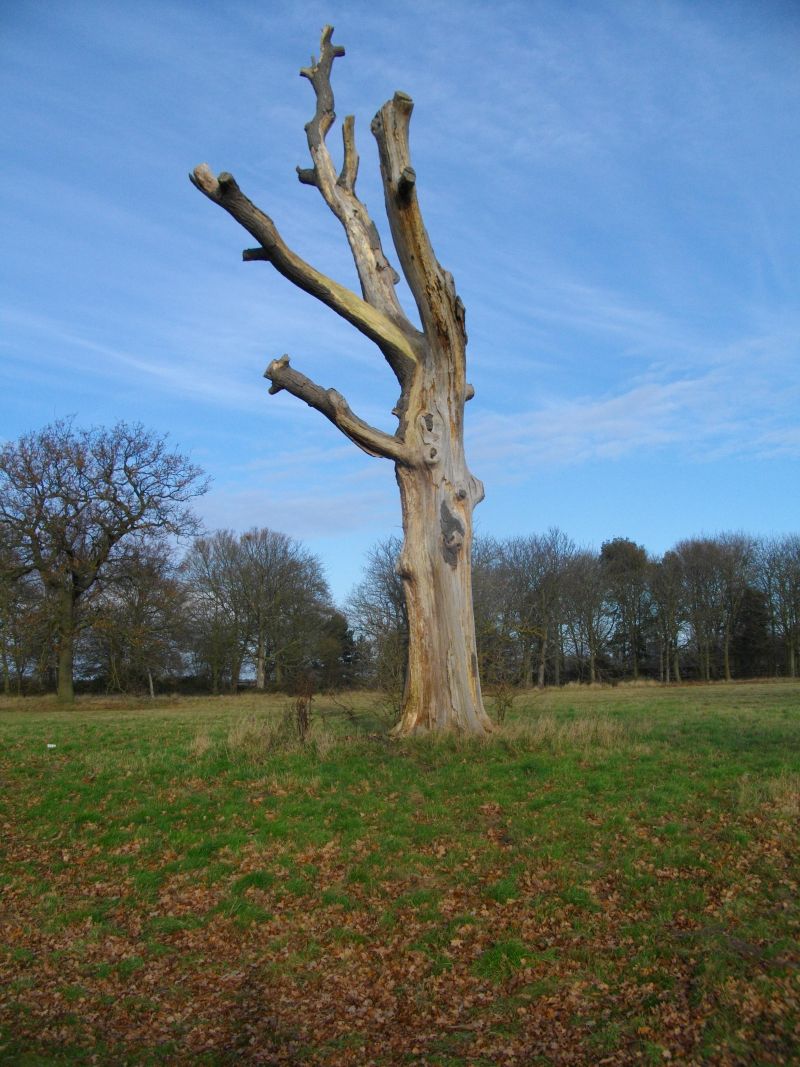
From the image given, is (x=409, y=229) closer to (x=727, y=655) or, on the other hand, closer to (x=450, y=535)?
(x=450, y=535)

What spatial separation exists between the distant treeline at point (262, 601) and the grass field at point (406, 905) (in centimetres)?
2100

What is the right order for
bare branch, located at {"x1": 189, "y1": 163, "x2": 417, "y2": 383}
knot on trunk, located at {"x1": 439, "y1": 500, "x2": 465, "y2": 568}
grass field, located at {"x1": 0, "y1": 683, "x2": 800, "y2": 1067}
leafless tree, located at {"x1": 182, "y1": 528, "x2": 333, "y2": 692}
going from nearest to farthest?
grass field, located at {"x1": 0, "y1": 683, "x2": 800, "y2": 1067}, bare branch, located at {"x1": 189, "y1": 163, "x2": 417, "y2": 383}, knot on trunk, located at {"x1": 439, "y1": 500, "x2": 465, "y2": 568}, leafless tree, located at {"x1": 182, "y1": 528, "x2": 333, "y2": 692}

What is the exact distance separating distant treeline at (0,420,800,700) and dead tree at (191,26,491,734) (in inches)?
760

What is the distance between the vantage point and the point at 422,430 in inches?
484

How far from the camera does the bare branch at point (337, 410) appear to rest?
1203 centimetres

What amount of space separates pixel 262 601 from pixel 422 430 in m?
38.9

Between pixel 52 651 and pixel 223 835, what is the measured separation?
26.2m

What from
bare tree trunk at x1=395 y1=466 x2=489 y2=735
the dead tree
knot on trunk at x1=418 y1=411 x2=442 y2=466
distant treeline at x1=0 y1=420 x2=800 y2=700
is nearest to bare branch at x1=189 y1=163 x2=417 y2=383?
the dead tree

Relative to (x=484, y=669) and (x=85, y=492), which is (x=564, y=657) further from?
(x=484, y=669)

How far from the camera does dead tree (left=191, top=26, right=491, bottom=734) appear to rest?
1188cm

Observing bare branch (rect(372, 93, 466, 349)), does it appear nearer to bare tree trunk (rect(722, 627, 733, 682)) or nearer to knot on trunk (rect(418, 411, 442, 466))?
knot on trunk (rect(418, 411, 442, 466))

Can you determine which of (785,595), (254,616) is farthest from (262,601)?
(785,595)

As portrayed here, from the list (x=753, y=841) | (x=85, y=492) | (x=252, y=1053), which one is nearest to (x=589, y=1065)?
(x=252, y=1053)

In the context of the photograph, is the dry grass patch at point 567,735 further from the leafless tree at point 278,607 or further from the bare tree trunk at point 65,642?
the leafless tree at point 278,607
